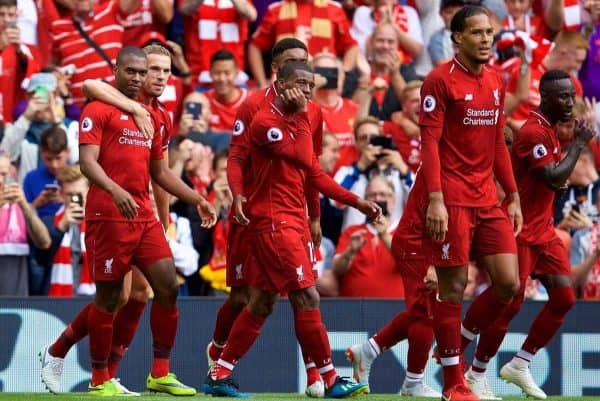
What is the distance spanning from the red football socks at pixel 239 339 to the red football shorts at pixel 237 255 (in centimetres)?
44

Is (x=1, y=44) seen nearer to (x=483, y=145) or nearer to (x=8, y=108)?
(x=8, y=108)

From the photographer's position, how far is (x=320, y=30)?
16.8 metres

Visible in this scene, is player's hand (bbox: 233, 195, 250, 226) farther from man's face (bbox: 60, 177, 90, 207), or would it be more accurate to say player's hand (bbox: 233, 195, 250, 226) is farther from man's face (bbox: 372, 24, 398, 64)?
man's face (bbox: 372, 24, 398, 64)

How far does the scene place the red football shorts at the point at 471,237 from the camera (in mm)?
9648

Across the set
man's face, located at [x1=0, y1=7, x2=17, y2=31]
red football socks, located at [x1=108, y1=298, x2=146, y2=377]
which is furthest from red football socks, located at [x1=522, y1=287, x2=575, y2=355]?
man's face, located at [x1=0, y1=7, x2=17, y2=31]

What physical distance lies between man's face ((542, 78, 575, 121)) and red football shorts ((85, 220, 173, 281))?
3282 millimetres

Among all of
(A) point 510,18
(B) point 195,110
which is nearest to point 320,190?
(B) point 195,110

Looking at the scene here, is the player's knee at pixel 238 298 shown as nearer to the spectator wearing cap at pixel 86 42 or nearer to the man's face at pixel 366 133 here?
the man's face at pixel 366 133

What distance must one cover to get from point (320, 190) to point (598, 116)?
21.5 ft

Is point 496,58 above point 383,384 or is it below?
above

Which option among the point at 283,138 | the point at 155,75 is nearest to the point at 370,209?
the point at 283,138

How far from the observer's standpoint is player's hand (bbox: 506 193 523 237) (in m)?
10.4

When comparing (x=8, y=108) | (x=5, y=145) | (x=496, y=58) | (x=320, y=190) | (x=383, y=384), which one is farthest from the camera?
(x=496, y=58)

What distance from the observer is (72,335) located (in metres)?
10.9
